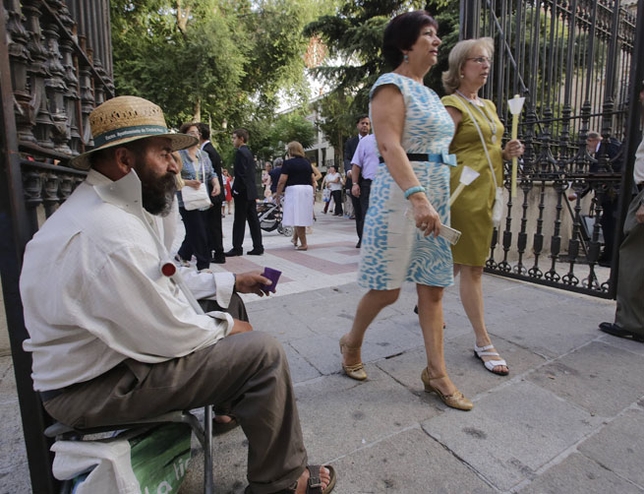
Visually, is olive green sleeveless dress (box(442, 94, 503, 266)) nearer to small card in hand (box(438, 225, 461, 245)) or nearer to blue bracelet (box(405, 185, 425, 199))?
small card in hand (box(438, 225, 461, 245))

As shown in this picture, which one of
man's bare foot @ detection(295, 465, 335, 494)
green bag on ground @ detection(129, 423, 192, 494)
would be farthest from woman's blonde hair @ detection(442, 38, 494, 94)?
green bag on ground @ detection(129, 423, 192, 494)

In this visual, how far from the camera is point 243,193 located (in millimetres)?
6418

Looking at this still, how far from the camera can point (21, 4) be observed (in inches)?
63.5

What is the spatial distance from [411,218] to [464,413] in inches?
40.8

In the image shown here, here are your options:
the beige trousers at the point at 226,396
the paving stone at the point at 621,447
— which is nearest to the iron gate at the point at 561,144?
the paving stone at the point at 621,447

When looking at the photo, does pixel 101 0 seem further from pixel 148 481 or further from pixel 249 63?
pixel 249 63

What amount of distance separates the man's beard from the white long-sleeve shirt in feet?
0.58

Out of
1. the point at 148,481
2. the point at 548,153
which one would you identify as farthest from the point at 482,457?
the point at 548,153

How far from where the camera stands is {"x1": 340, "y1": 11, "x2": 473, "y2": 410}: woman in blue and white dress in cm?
210

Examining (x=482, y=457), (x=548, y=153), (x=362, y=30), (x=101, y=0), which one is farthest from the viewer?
(x=362, y=30)

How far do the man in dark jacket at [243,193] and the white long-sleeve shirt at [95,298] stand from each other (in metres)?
5.09

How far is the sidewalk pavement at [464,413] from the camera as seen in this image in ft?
5.69

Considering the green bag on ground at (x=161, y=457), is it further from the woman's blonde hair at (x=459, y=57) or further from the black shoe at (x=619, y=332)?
the black shoe at (x=619, y=332)

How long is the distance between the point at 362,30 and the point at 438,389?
511 inches
